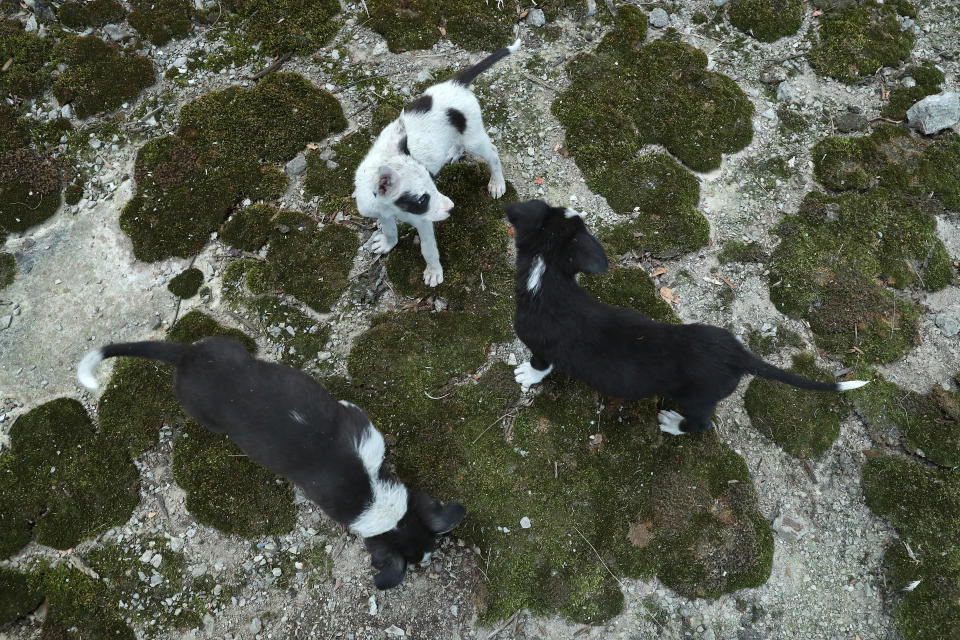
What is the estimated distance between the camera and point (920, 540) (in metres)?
4.53

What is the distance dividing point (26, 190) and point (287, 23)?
13.0 feet

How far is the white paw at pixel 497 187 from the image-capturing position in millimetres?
5910

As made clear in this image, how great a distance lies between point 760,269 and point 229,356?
5.56 meters

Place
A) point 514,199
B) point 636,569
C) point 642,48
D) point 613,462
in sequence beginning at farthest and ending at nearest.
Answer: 1. point 642,48
2. point 514,199
3. point 613,462
4. point 636,569

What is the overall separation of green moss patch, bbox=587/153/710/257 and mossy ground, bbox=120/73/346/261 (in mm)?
3628

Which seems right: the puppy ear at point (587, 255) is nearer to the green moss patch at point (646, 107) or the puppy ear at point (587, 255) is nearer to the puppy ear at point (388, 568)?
the green moss patch at point (646, 107)

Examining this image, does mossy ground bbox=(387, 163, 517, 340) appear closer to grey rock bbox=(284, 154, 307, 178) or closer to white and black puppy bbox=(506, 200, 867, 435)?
white and black puppy bbox=(506, 200, 867, 435)

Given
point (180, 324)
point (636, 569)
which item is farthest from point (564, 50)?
point (636, 569)

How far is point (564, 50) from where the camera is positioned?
6.73 m

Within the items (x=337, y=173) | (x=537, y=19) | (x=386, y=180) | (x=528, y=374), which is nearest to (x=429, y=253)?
(x=386, y=180)

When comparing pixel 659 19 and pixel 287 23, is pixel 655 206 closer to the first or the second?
pixel 659 19

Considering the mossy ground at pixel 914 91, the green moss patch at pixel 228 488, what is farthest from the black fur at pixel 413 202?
the mossy ground at pixel 914 91

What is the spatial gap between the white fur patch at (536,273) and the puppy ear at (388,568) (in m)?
2.50

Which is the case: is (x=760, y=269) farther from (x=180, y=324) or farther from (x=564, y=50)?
(x=180, y=324)
